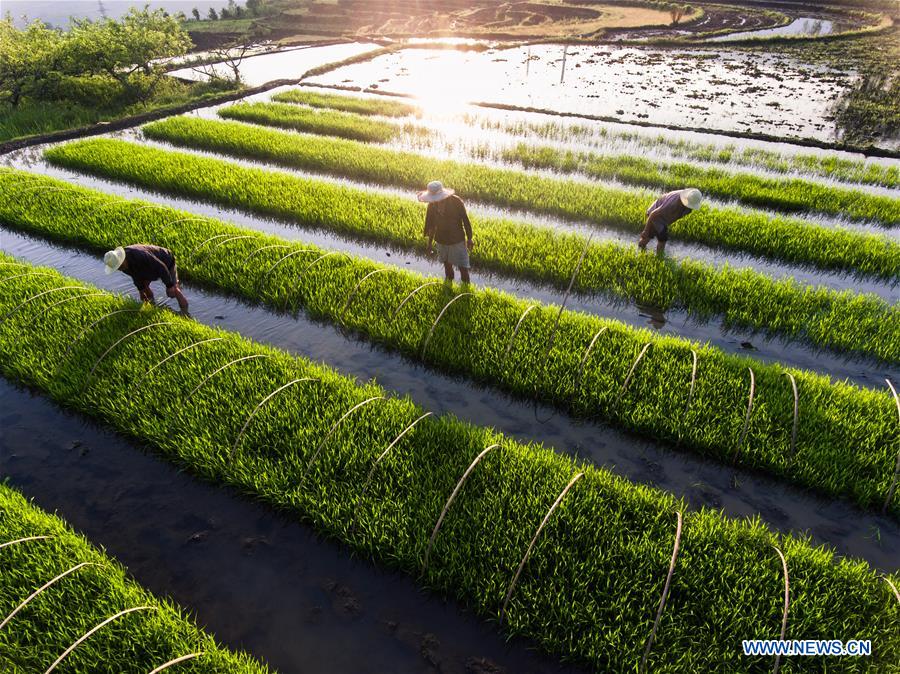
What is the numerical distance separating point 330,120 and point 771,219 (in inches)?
389

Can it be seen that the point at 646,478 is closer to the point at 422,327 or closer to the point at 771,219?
the point at 422,327

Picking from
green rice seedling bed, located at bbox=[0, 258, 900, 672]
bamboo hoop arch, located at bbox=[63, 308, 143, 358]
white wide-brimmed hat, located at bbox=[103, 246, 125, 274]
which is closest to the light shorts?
green rice seedling bed, located at bbox=[0, 258, 900, 672]

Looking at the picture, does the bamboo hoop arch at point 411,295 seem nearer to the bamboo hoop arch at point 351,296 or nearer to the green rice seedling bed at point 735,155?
the bamboo hoop arch at point 351,296

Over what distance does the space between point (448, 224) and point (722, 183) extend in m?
5.91

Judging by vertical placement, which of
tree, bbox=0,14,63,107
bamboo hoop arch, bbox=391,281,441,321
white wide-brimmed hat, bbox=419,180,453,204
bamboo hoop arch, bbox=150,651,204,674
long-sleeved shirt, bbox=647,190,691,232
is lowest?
bamboo hoop arch, bbox=150,651,204,674

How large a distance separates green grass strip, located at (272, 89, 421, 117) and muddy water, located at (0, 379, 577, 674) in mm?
11437

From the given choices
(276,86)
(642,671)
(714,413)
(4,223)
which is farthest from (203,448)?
(276,86)

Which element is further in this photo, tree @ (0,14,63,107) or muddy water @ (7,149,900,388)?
tree @ (0,14,63,107)

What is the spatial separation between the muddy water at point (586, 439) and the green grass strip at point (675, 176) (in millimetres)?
6123

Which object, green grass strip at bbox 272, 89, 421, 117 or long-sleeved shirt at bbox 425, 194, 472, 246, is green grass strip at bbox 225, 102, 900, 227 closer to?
green grass strip at bbox 272, 89, 421, 117

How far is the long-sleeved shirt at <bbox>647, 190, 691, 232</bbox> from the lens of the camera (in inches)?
220

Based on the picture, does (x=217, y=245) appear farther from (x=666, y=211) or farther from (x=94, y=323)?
(x=666, y=211)

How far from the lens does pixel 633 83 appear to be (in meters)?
15.1

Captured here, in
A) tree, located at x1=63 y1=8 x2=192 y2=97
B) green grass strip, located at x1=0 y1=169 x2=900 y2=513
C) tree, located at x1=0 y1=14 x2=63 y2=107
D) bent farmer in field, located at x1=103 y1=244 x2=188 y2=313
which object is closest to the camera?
green grass strip, located at x1=0 y1=169 x2=900 y2=513
